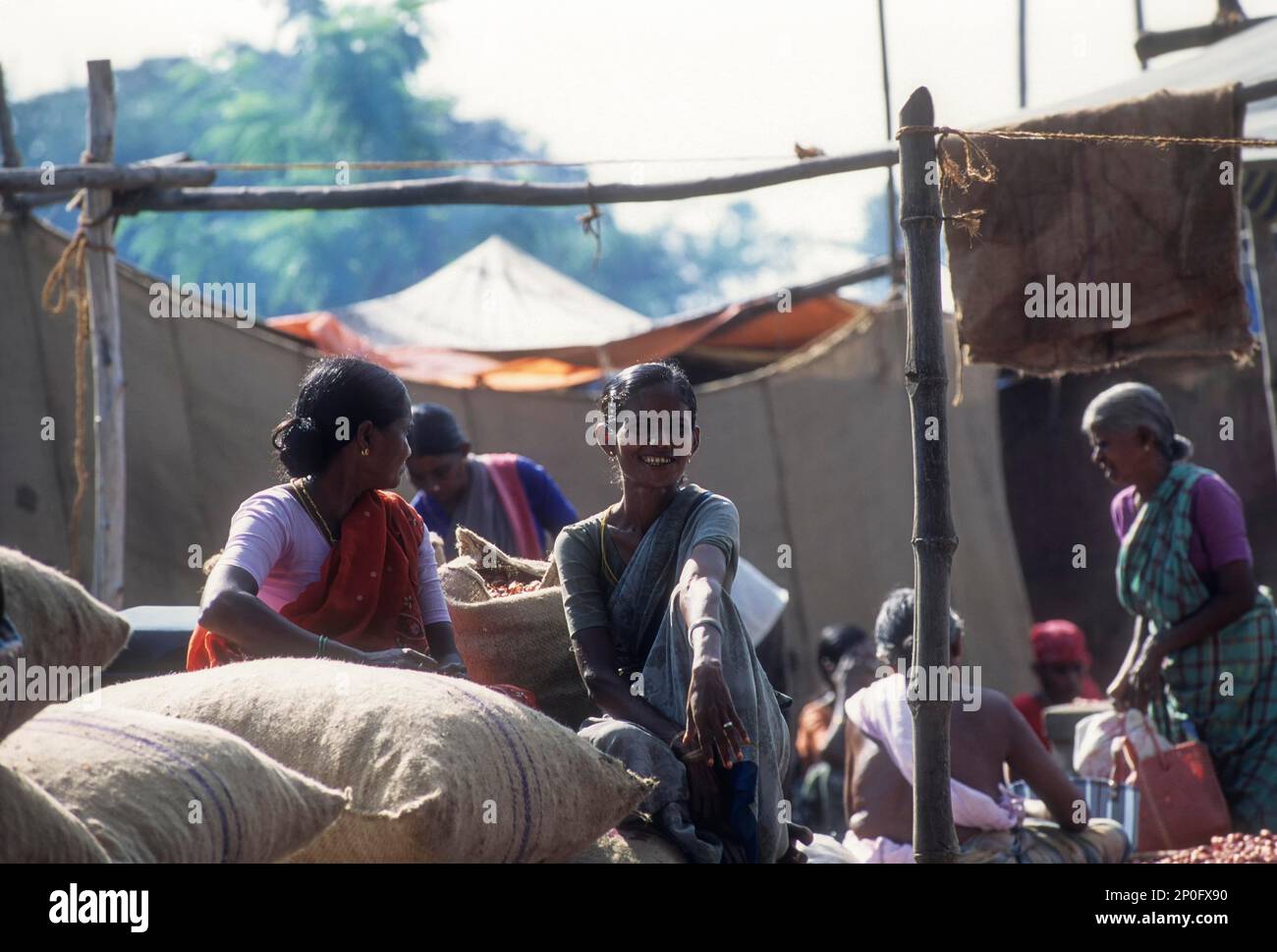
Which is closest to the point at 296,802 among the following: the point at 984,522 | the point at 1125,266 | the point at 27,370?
the point at 1125,266

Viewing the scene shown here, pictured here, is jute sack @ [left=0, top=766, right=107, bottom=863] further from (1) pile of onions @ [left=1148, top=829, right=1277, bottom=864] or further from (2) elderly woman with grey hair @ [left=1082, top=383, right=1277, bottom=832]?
(2) elderly woman with grey hair @ [left=1082, top=383, right=1277, bottom=832]

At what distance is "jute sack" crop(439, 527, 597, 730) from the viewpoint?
138 inches

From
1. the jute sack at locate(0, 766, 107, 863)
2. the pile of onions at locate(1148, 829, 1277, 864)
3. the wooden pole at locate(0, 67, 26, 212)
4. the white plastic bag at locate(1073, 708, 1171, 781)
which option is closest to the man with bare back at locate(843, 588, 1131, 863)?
the pile of onions at locate(1148, 829, 1277, 864)

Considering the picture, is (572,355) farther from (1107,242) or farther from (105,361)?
(1107,242)

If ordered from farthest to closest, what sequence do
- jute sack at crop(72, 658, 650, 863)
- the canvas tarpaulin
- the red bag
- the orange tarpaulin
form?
the orange tarpaulin
the red bag
the canvas tarpaulin
jute sack at crop(72, 658, 650, 863)

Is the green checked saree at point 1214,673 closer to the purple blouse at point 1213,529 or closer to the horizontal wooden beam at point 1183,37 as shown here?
the purple blouse at point 1213,529

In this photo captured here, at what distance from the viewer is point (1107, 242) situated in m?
4.27

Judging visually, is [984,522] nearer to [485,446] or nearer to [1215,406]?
[1215,406]

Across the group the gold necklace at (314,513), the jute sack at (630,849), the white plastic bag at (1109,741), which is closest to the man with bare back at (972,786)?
the white plastic bag at (1109,741)

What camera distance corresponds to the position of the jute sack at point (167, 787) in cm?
212

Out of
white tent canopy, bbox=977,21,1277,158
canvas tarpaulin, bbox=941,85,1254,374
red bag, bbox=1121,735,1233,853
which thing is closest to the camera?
canvas tarpaulin, bbox=941,85,1254,374

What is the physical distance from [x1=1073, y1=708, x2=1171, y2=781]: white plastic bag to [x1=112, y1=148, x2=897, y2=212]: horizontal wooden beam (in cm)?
194

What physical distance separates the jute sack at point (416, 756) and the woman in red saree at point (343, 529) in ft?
1.51

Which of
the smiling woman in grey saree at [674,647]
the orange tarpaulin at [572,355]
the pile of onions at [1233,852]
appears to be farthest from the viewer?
the orange tarpaulin at [572,355]
